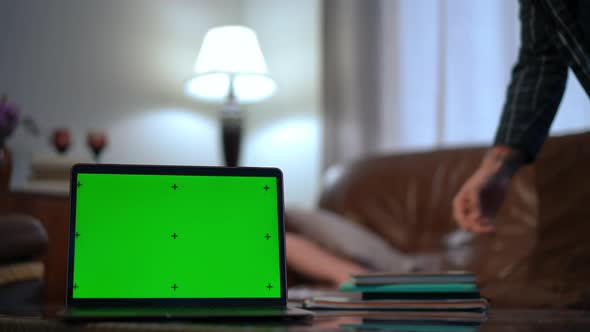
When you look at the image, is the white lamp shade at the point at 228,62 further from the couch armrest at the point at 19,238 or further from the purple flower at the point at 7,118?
the couch armrest at the point at 19,238

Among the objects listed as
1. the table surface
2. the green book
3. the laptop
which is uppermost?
the laptop

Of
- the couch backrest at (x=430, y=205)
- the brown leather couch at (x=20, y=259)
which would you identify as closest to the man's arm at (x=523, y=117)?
the couch backrest at (x=430, y=205)

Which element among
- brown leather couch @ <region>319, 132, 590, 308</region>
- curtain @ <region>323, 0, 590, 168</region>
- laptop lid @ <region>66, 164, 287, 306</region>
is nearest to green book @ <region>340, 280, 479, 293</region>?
laptop lid @ <region>66, 164, 287, 306</region>

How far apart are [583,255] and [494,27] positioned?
1216 mm

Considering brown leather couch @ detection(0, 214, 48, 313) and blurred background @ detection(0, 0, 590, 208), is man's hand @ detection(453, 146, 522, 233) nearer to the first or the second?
brown leather couch @ detection(0, 214, 48, 313)

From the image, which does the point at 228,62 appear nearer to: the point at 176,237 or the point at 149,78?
the point at 149,78

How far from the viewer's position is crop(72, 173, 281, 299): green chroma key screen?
578 millimetres

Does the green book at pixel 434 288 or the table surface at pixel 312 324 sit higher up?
the green book at pixel 434 288

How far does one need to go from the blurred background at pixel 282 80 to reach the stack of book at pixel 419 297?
155cm

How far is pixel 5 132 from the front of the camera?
1.83 m

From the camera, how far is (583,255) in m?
1.54

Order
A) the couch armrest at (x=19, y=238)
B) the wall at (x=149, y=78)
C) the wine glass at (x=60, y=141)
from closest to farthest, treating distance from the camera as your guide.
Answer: the couch armrest at (x=19, y=238) → the wine glass at (x=60, y=141) → the wall at (x=149, y=78)

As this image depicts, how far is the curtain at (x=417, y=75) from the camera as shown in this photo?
2.43 metres

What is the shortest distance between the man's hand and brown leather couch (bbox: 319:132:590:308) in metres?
0.38
